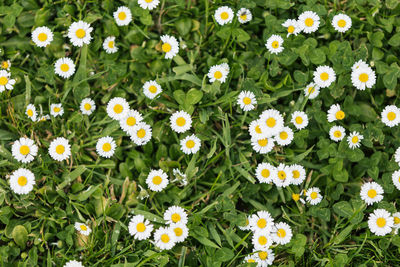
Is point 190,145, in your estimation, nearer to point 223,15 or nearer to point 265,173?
point 265,173

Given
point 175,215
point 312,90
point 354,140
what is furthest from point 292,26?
point 175,215

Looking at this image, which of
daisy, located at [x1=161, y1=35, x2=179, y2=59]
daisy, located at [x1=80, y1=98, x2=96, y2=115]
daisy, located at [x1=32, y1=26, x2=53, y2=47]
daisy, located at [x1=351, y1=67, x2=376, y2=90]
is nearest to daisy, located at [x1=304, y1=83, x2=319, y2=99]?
daisy, located at [x1=351, y1=67, x2=376, y2=90]

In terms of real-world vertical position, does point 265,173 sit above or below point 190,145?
below

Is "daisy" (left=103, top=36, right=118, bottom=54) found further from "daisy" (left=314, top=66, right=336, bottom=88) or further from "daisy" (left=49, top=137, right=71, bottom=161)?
"daisy" (left=314, top=66, right=336, bottom=88)

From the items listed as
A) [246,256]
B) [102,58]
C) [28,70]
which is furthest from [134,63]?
[246,256]

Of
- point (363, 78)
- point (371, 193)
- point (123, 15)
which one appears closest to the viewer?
point (371, 193)

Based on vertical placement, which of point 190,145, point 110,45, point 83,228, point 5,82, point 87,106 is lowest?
point 83,228

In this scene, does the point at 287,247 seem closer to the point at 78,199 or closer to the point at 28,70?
the point at 78,199
